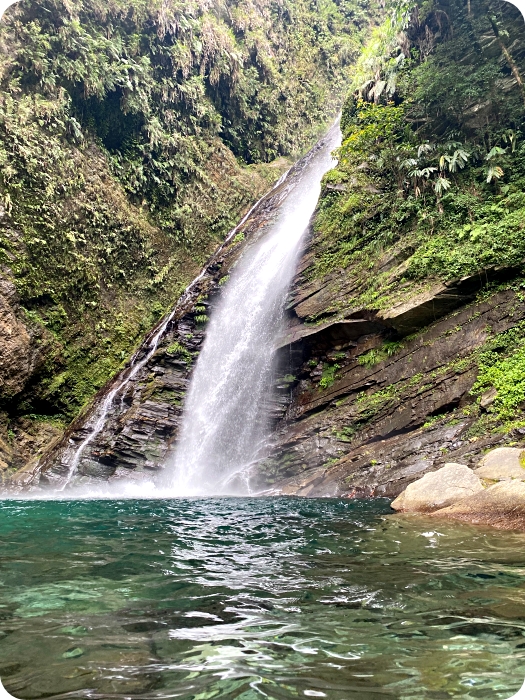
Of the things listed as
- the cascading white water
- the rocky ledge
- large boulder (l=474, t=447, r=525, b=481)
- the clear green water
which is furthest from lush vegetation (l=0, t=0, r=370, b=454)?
large boulder (l=474, t=447, r=525, b=481)

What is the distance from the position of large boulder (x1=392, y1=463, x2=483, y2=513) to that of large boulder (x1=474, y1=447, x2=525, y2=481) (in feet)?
0.86

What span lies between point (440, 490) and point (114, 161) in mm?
22477

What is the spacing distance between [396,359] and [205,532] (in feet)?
28.0

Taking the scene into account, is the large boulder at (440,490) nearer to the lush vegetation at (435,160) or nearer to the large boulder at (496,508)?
the large boulder at (496,508)

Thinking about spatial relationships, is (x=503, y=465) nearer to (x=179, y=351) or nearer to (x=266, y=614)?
(x=266, y=614)

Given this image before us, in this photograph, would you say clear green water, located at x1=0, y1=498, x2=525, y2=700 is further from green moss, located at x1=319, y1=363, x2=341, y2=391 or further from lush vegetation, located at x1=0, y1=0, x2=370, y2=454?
lush vegetation, located at x1=0, y1=0, x2=370, y2=454

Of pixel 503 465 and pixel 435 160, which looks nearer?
pixel 503 465

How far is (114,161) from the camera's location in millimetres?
23125

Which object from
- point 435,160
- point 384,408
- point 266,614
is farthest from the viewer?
point 435,160

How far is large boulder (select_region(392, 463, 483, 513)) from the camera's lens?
726 cm

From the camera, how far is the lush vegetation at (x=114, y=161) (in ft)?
63.4

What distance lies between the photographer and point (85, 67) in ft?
69.7

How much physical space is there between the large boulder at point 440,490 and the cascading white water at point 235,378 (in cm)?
669

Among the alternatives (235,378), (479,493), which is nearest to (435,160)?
(235,378)
